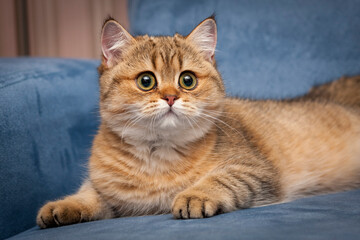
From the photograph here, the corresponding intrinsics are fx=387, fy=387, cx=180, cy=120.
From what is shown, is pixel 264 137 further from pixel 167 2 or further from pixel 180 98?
pixel 167 2

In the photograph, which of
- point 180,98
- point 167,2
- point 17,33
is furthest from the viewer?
point 17,33

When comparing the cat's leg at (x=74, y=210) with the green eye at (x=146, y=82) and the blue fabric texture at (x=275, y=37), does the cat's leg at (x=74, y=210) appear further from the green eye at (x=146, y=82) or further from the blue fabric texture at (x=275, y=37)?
the blue fabric texture at (x=275, y=37)

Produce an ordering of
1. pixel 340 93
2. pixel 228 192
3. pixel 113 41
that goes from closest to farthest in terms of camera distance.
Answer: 1. pixel 228 192
2. pixel 113 41
3. pixel 340 93

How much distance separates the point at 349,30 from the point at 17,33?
8.69 feet

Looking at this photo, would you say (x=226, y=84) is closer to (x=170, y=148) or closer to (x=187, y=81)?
(x=187, y=81)

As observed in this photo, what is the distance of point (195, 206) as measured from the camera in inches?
45.9

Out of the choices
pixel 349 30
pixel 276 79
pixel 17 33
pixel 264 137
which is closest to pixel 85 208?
pixel 264 137

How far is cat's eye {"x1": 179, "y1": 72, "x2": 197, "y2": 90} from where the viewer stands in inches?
58.7

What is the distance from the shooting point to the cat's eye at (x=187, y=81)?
4.89ft

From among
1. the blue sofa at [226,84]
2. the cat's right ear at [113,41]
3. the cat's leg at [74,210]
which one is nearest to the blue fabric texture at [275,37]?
the blue sofa at [226,84]

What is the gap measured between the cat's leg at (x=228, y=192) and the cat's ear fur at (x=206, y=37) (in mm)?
524

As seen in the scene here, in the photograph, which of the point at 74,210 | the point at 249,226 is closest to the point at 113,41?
the point at 74,210

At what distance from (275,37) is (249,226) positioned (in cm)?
163

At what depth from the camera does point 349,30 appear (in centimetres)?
230
